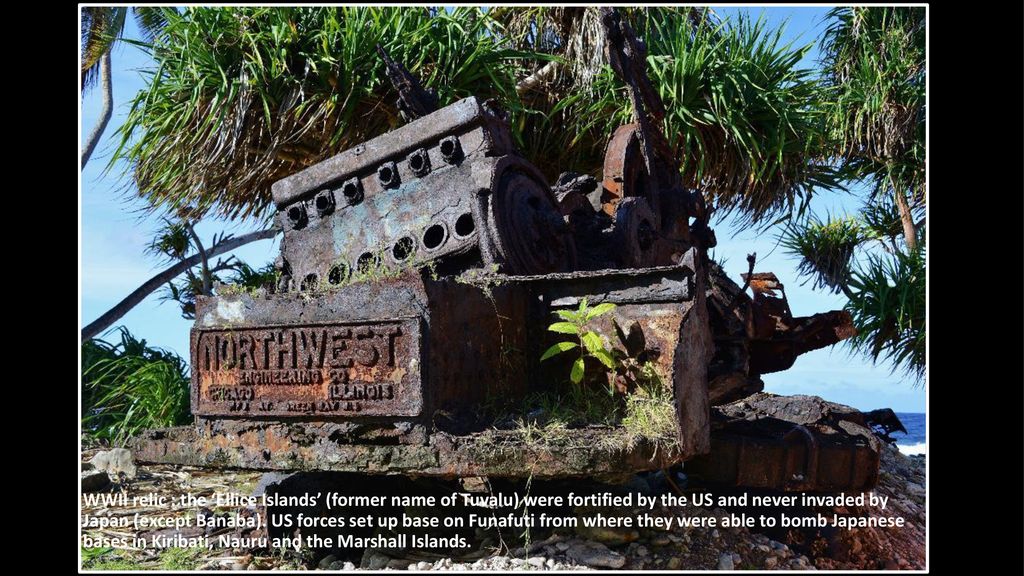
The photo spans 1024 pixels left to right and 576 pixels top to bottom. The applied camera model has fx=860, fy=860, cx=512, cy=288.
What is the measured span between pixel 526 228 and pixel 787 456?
7.07ft

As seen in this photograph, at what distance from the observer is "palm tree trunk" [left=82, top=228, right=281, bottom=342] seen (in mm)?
11992

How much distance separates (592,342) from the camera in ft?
14.4

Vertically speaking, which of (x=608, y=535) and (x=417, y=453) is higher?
(x=417, y=453)

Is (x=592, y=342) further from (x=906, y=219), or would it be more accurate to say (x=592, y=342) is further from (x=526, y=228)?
(x=906, y=219)

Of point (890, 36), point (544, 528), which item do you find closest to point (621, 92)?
point (890, 36)

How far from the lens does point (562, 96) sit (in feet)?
38.2

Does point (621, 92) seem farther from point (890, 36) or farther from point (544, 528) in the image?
point (544, 528)

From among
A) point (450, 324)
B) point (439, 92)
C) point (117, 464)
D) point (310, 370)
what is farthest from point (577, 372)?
point (439, 92)

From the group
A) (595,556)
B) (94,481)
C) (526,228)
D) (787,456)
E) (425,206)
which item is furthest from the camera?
(94,481)

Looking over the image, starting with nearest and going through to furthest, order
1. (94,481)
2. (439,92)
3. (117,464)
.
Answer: (94,481) → (117,464) → (439,92)

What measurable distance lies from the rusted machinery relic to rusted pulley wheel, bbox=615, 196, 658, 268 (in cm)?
2

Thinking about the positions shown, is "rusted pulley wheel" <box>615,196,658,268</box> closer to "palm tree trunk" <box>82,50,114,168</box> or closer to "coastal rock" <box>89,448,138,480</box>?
"coastal rock" <box>89,448,138,480</box>

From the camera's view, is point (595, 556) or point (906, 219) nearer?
point (595, 556)

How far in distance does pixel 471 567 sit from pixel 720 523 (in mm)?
1512
